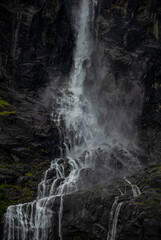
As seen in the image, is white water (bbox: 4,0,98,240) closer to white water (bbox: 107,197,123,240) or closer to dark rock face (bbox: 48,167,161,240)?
dark rock face (bbox: 48,167,161,240)

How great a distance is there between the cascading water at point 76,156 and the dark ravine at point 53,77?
1281mm

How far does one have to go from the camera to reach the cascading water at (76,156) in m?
25.3

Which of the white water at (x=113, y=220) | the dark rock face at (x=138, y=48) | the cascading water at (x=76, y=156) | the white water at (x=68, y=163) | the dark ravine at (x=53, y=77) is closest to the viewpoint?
the white water at (x=113, y=220)

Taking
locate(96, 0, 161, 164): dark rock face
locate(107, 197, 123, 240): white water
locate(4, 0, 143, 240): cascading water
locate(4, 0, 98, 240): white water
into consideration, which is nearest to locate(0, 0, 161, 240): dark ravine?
locate(96, 0, 161, 164): dark rock face

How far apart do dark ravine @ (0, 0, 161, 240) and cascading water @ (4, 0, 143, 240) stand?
1.28 meters

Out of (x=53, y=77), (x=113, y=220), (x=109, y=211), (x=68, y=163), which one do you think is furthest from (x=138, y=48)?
(x=113, y=220)

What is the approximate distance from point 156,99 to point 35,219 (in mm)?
32800

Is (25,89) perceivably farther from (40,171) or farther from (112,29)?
(112,29)

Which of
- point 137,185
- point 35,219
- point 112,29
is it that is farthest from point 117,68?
A: point 35,219

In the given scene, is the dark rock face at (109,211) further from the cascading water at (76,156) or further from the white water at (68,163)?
the white water at (68,163)

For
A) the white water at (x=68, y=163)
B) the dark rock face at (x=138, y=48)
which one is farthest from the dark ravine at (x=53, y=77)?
the white water at (x=68, y=163)

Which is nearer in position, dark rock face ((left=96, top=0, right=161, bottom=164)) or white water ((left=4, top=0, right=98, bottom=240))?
white water ((left=4, top=0, right=98, bottom=240))

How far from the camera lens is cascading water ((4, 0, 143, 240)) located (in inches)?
995

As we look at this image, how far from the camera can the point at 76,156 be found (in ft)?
125
